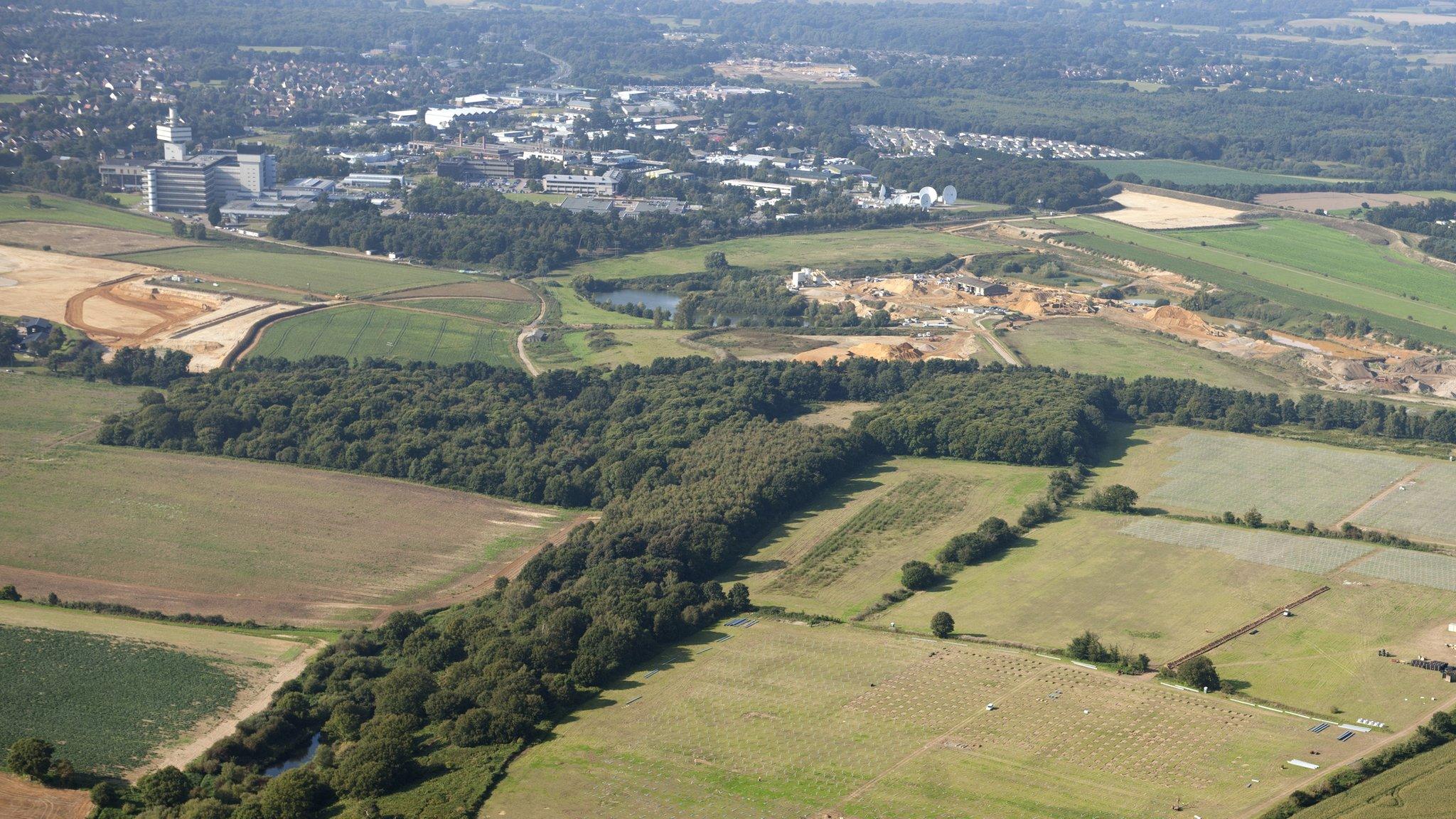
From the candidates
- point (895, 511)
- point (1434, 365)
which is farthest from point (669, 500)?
point (1434, 365)

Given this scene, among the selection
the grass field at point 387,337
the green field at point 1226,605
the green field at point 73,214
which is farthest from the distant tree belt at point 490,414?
the green field at point 73,214

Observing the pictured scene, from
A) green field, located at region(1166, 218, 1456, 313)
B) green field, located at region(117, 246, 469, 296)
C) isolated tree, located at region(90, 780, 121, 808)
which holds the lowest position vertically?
isolated tree, located at region(90, 780, 121, 808)

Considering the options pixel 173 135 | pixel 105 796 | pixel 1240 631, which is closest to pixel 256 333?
pixel 105 796

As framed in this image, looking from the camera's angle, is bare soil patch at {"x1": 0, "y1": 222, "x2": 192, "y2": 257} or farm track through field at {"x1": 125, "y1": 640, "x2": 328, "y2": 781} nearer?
farm track through field at {"x1": 125, "y1": 640, "x2": 328, "y2": 781}

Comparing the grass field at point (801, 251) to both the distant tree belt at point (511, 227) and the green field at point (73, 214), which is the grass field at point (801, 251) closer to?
the distant tree belt at point (511, 227)

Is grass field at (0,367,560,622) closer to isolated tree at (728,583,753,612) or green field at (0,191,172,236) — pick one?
isolated tree at (728,583,753,612)

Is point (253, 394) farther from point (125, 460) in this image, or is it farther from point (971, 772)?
point (971, 772)

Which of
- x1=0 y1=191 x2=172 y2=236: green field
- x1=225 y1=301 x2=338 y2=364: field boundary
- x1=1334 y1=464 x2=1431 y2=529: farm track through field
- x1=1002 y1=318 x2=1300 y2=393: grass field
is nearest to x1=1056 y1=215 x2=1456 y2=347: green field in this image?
x1=1002 y1=318 x2=1300 y2=393: grass field
